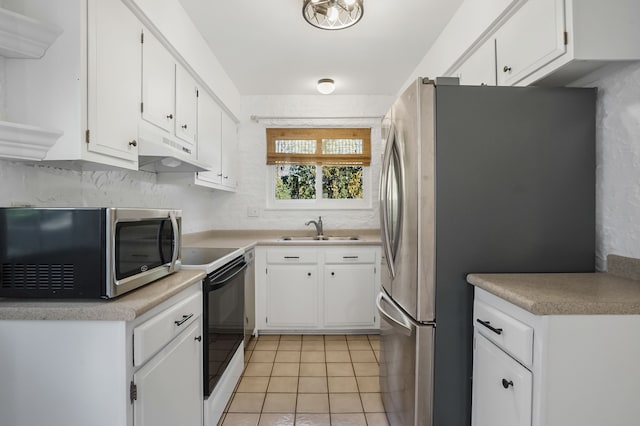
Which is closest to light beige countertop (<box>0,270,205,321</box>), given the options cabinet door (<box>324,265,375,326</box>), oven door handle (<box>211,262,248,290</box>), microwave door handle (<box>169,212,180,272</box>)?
microwave door handle (<box>169,212,180,272</box>)

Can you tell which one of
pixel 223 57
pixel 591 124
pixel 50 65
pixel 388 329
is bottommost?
pixel 388 329

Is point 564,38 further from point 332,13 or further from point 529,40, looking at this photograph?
point 332,13

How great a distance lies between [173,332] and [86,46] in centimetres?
114

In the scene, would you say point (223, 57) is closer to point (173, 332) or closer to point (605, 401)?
point (173, 332)

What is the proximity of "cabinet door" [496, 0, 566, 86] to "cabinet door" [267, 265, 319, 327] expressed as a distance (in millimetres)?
2099

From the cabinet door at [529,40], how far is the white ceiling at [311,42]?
59 centimetres

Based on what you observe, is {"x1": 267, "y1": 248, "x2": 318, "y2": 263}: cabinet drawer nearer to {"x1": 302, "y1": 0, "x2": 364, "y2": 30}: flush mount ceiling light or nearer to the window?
the window

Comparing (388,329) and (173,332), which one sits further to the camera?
(388,329)

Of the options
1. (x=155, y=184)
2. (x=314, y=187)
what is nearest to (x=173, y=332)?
(x=155, y=184)

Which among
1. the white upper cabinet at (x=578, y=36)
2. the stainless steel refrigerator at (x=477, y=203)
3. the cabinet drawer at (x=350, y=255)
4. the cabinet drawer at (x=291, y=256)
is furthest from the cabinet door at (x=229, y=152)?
the white upper cabinet at (x=578, y=36)

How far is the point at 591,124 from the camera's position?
1.39 meters

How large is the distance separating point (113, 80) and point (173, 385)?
1.28 metres

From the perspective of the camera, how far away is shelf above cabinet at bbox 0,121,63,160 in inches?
39.7

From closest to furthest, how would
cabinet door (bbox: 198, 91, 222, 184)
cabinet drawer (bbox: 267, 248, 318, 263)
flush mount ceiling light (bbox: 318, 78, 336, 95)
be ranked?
1. cabinet door (bbox: 198, 91, 222, 184)
2. cabinet drawer (bbox: 267, 248, 318, 263)
3. flush mount ceiling light (bbox: 318, 78, 336, 95)
